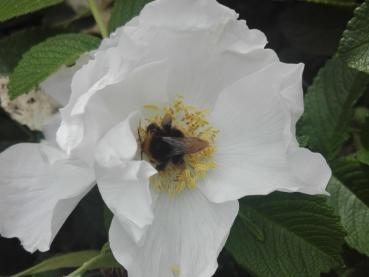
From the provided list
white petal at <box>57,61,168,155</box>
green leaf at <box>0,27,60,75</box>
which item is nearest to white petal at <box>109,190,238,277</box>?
white petal at <box>57,61,168,155</box>

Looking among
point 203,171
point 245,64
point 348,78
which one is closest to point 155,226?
point 203,171

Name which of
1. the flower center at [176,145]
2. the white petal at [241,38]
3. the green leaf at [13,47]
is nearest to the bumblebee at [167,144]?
the flower center at [176,145]

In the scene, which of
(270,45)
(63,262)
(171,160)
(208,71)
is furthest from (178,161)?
(270,45)

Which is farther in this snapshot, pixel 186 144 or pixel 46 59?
pixel 46 59

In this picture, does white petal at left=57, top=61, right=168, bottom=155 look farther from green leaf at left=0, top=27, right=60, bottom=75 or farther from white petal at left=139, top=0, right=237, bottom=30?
green leaf at left=0, top=27, right=60, bottom=75

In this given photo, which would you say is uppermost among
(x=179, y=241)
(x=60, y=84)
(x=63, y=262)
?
(x=60, y=84)

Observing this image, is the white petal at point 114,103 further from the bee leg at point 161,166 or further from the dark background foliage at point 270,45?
the dark background foliage at point 270,45

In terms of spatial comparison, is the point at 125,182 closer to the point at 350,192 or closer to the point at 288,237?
the point at 288,237

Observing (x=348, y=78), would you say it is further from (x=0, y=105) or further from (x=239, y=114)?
(x=0, y=105)
